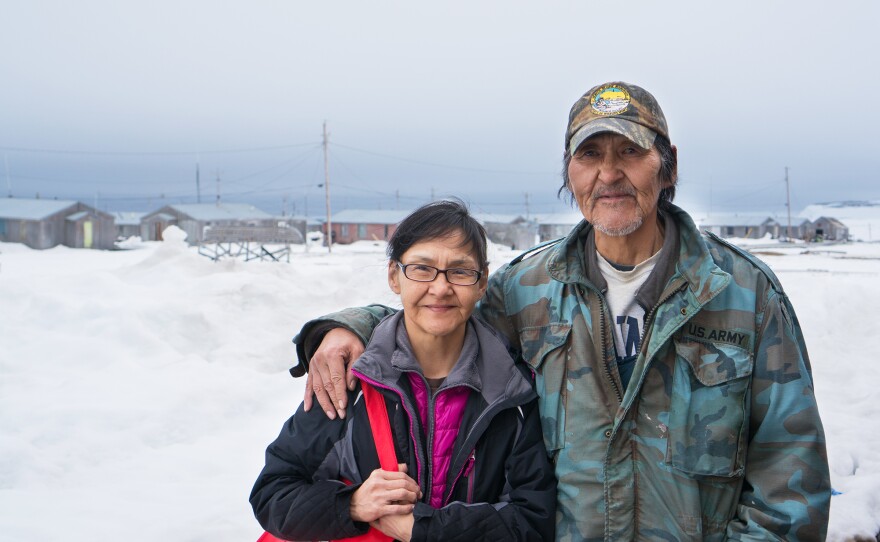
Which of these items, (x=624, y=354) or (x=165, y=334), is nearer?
(x=624, y=354)

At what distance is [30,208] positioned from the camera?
4359cm

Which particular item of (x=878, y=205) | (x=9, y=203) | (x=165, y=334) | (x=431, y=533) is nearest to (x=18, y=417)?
(x=165, y=334)

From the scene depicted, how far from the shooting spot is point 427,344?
99.5 inches

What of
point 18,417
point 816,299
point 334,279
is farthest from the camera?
Result: point 334,279

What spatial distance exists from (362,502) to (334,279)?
15.4 m

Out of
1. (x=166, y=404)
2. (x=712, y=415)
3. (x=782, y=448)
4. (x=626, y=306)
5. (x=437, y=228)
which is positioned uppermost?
→ (x=437, y=228)

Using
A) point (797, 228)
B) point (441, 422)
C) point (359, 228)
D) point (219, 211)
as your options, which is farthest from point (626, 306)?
point (797, 228)

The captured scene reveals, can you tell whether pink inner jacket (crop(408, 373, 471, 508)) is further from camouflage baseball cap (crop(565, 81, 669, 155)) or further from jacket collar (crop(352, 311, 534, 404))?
camouflage baseball cap (crop(565, 81, 669, 155))

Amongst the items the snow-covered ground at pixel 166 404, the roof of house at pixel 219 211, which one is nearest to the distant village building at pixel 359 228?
the roof of house at pixel 219 211

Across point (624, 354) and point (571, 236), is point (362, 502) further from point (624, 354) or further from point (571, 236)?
point (571, 236)

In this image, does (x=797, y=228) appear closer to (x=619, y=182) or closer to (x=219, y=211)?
(x=219, y=211)

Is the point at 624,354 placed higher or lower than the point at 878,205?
lower

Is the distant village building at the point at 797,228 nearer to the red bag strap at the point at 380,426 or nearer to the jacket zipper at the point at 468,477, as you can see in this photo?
the jacket zipper at the point at 468,477

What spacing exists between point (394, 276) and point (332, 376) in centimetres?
51
